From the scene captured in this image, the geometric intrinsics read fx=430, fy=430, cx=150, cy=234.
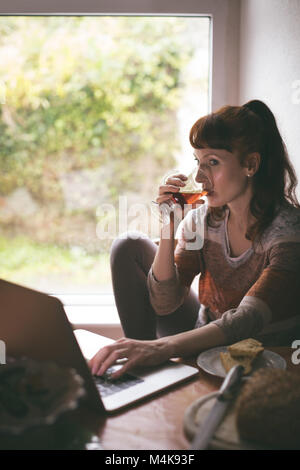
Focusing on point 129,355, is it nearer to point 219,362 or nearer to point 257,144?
point 219,362

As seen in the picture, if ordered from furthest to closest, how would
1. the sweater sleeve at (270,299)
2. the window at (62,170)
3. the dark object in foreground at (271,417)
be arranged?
the window at (62,170), the sweater sleeve at (270,299), the dark object in foreground at (271,417)

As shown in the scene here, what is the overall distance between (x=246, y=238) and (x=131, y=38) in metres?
1.45

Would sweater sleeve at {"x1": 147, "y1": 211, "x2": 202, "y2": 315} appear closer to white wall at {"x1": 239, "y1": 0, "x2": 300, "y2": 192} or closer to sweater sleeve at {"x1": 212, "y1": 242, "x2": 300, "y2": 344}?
sweater sleeve at {"x1": 212, "y1": 242, "x2": 300, "y2": 344}

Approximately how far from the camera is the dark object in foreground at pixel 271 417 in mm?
565

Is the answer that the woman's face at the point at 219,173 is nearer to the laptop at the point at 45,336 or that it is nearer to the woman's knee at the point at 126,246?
the woman's knee at the point at 126,246

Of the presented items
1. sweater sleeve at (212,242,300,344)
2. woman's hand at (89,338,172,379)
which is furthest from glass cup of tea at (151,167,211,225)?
woman's hand at (89,338,172,379)

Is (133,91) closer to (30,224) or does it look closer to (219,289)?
(30,224)

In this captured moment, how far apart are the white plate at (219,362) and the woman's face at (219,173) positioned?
64 centimetres

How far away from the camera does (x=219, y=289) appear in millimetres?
1492

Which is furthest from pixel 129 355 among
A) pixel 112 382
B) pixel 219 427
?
pixel 219 427

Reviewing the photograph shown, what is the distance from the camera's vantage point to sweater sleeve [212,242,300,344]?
1.04 meters

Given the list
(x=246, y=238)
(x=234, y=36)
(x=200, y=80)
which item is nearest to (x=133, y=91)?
(x=200, y=80)

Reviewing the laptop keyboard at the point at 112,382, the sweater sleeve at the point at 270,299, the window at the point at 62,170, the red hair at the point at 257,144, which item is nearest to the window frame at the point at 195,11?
the window at the point at 62,170

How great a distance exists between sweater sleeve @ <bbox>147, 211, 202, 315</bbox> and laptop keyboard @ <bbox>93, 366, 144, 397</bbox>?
0.65 meters
